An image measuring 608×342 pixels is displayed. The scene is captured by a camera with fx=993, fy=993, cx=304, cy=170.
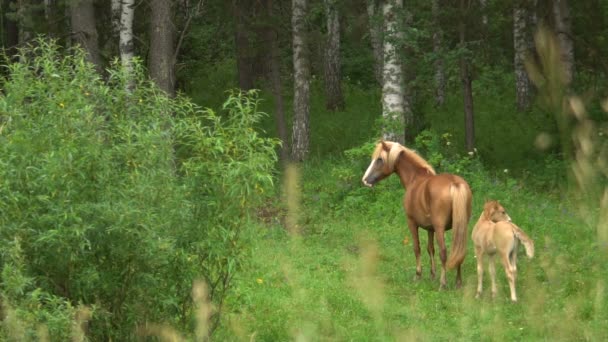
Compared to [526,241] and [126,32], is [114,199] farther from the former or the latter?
[126,32]

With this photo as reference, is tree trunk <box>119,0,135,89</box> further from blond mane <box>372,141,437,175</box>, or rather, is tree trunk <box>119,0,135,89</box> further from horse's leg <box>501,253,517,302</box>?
horse's leg <box>501,253,517,302</box>

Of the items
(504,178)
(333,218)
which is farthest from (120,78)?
(504,178)

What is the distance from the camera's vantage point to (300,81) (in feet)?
78.0

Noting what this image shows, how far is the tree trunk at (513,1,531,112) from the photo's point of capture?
2369cm

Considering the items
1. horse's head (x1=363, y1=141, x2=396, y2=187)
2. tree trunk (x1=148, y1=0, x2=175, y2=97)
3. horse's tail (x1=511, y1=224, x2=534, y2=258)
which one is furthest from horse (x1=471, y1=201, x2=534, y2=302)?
tree trunk (x1=148, y1=0, x2=175, y2=97)

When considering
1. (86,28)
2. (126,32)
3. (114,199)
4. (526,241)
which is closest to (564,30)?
(126,32)

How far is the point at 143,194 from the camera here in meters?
8.28

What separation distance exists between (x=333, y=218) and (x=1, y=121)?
10181 millimetres

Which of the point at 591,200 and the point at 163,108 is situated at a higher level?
the point at 163,108

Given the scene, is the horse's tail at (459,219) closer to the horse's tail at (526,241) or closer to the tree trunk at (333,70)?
the horse's tail at (526,241)

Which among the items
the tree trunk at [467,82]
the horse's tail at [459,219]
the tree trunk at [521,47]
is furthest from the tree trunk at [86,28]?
the horse's tail at [459,219]

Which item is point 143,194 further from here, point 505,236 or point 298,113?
point 298,113

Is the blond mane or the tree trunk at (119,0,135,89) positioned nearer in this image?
the blond mane

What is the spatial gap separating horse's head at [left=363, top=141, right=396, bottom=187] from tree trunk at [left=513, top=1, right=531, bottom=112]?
8.61m
